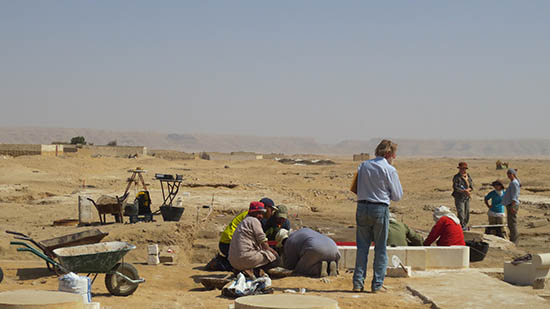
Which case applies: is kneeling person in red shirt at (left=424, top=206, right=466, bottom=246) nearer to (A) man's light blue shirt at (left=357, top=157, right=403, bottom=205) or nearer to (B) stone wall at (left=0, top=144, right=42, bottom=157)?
(A) man's light blue shirt at (left=357, top=157, right=403, bottom=205)

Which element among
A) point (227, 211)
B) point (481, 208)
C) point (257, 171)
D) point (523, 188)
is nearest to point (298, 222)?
point (227, 211)

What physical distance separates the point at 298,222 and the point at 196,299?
33.8ft

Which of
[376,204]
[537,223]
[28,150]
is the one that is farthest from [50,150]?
[376,204]

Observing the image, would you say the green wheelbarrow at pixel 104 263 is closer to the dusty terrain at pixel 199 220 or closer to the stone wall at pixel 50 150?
the dusty terrain at pixel 199 220

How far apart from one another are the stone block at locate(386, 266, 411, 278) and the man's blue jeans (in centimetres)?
117

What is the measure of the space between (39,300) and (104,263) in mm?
2074

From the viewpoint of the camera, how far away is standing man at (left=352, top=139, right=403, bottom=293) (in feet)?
24.6

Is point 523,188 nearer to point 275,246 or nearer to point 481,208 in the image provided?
point 481,208

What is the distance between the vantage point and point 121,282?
26.3ft

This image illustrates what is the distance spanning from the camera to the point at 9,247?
38.0 feet

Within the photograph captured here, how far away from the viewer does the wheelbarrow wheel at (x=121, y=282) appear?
794 centimetres

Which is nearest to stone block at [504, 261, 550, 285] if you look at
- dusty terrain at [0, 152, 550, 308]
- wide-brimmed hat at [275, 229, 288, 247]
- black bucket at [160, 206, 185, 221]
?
dusty terrain at [0, 152, 550, 308]

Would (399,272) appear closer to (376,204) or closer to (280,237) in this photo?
(376,204)

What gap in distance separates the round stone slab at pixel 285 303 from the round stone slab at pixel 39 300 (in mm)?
1422
